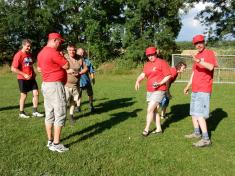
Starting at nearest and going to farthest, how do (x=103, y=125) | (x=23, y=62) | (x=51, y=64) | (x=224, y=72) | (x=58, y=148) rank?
(x=51, y=64) < (x=58, y=148) < (x=103, y=125) < (x=23, y=62) < (x=224, y=72)

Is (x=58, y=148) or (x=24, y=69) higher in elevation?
(x=24, y=69)

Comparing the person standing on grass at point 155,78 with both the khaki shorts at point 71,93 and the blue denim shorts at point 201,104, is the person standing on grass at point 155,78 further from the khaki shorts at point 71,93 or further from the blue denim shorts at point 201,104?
the khaki shorts at point 71,93

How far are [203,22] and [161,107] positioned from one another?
2803 centimetres

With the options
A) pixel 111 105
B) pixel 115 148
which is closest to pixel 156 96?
pixel 115 148

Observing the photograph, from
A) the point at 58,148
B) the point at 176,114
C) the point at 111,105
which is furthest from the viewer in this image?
the point at 111,105

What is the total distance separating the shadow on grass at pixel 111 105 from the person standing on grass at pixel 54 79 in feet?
10.8

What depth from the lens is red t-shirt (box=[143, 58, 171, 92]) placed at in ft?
25.6

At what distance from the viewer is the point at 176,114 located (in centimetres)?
1084

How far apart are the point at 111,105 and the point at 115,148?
5.42 m

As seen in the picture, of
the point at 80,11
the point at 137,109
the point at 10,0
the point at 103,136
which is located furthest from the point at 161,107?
the point at 10,0

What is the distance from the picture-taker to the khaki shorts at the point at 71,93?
9055mm

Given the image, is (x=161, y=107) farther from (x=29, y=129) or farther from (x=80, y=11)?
(x=80, y=11)

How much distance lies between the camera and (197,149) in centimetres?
713

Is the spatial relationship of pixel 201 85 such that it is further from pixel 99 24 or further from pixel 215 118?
pixel 99 24
